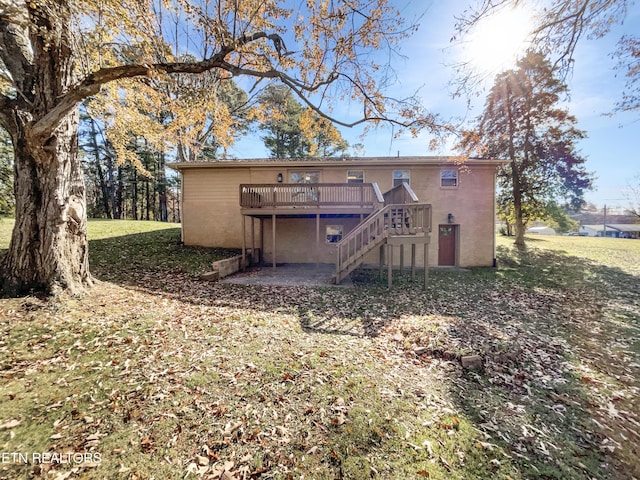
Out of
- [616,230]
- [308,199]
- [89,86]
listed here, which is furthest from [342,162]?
[616,230]

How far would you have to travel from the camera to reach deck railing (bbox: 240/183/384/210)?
34.7 feet

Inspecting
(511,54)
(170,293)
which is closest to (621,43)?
(511,54)

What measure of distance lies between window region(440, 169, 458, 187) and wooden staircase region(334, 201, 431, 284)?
5046 mm

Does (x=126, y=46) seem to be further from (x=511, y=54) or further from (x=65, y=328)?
(x=511, y=54)

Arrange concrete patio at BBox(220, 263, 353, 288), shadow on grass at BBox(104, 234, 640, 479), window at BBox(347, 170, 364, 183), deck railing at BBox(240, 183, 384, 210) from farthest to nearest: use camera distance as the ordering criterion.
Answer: window at BBox(347, 170, 364, 183) < deck railing at BBox(240, 183, 384, 210) < concrete patio at BBox(220, 263, 353, 288) < shadow on grass at BBox(104, 234, 640, 479)

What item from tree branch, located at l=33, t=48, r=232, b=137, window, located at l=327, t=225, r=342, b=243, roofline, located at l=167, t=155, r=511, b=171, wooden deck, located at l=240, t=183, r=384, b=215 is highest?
roofline, located at l=167, t=155, r=511, b=171

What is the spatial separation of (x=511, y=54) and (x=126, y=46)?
903cm

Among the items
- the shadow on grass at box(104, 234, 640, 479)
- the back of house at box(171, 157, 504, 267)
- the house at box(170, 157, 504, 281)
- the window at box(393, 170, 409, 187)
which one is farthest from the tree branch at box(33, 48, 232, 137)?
the window at box(393, 170, 409, 187)

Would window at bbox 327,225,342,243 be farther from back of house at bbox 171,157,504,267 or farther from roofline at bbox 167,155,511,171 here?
roofline at bbox 167,155,511,171

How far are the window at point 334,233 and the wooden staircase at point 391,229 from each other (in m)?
4.08

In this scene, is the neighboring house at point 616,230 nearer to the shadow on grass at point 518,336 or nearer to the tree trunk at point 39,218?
the shadow on grass at point 518,336

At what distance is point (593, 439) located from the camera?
9.39 ft

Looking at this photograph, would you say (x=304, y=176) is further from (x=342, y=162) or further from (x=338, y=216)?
(x=338, y=216)

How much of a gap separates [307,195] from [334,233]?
9.50 feet
